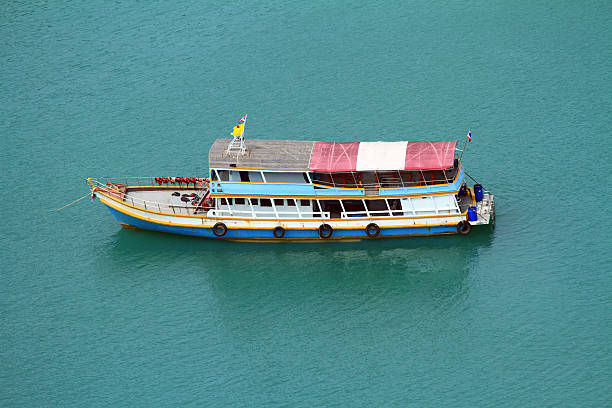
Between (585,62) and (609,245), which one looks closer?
(609,245)

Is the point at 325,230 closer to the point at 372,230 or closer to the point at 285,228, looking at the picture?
the point at 285,228

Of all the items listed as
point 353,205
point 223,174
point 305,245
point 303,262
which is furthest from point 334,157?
point 223,174

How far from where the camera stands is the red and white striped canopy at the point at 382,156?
249 feet

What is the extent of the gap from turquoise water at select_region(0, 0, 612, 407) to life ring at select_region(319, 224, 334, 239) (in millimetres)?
1200

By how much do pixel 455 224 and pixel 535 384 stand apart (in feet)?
58.5

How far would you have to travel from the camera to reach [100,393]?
63.6 metres

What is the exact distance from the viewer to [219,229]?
77438mm

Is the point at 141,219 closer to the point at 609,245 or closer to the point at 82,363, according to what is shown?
the point at 82,363

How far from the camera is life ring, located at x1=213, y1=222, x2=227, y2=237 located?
253 ft

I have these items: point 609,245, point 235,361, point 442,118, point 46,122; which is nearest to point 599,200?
point 609,245

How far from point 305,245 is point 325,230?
221 cm

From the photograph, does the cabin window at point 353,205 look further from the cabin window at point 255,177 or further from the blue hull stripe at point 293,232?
the cabin window at point 255,177

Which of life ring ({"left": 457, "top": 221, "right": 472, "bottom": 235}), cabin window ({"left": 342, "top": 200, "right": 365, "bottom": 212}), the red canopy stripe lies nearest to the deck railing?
the red canopy stripe

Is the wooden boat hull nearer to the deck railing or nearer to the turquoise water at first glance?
the deck railing
